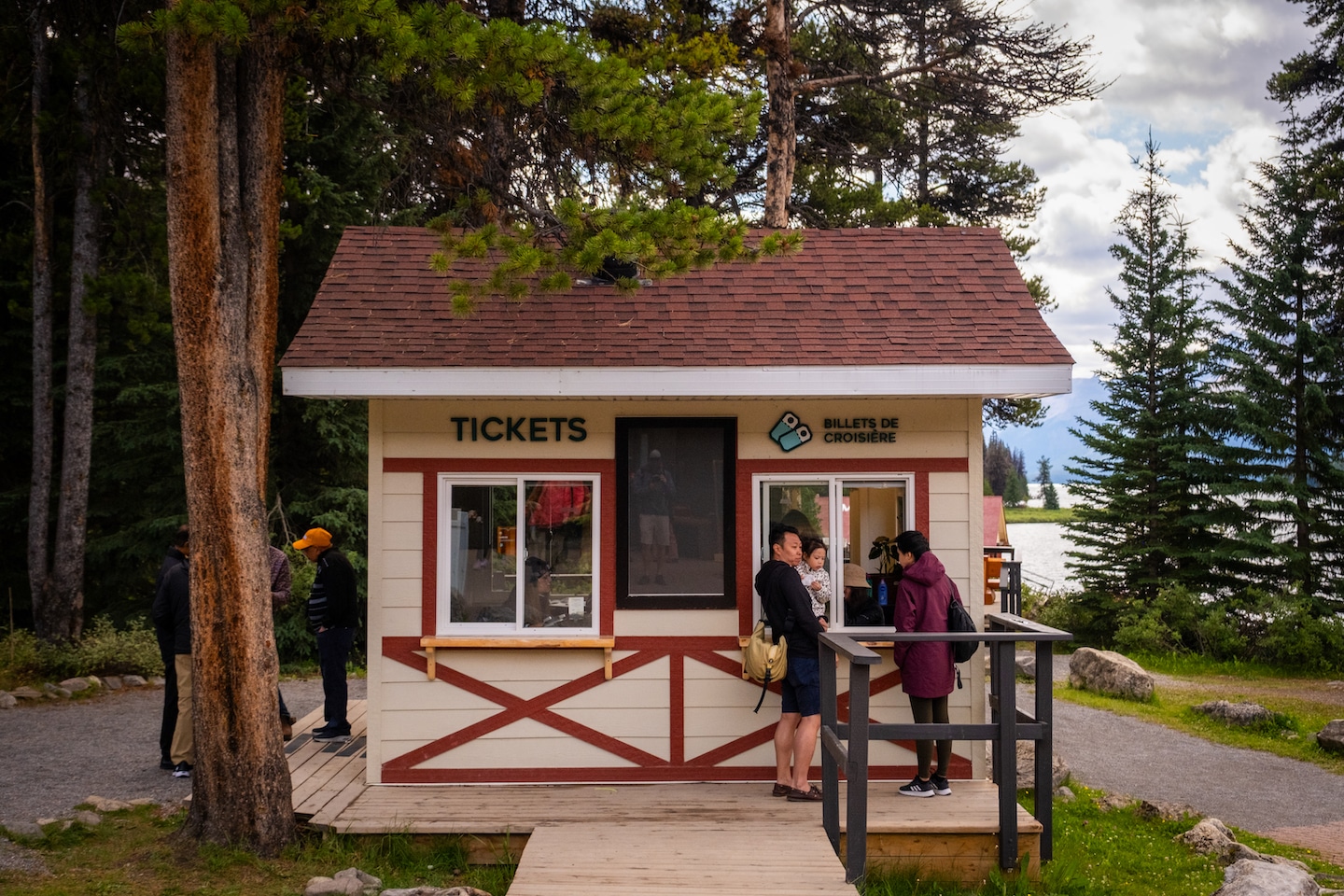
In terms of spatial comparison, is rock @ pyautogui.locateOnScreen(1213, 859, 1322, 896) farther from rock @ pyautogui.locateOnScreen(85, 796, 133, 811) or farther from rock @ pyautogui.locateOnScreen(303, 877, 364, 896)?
rock @ pyautogui.locateOnScreen(85, 796, 133, 811)

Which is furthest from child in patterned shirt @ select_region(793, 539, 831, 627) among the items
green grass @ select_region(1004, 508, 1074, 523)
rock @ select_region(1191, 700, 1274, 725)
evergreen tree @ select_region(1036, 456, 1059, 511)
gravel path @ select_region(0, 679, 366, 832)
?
green grass @ select_region(1004, 508, 1074, 523)

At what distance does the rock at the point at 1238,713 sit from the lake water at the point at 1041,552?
8.43 meters

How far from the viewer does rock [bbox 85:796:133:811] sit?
25.5 ft

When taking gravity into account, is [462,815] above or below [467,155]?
below

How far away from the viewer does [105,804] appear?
25.7 feet

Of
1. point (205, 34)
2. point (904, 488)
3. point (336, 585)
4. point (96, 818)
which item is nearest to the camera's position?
point (205, 34)

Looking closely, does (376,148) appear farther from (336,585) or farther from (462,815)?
(462,815)

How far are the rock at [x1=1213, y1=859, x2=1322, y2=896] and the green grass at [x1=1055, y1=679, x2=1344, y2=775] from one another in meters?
5.26

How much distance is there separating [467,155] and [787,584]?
12.9 feet

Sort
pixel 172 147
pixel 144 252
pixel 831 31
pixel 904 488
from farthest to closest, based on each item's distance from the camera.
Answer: pixel 831 31 < pixel 144 252 < pixel 904 488 < pixel 172 147

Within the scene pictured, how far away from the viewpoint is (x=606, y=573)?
7.79m

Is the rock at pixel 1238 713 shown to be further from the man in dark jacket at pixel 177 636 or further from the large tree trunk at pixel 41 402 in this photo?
the large tree trunk at pixel 41 402

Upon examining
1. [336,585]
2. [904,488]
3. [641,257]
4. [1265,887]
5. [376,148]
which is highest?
[376,148]

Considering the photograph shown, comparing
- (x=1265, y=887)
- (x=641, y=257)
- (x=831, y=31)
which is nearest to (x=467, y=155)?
(x=641, y=257)
